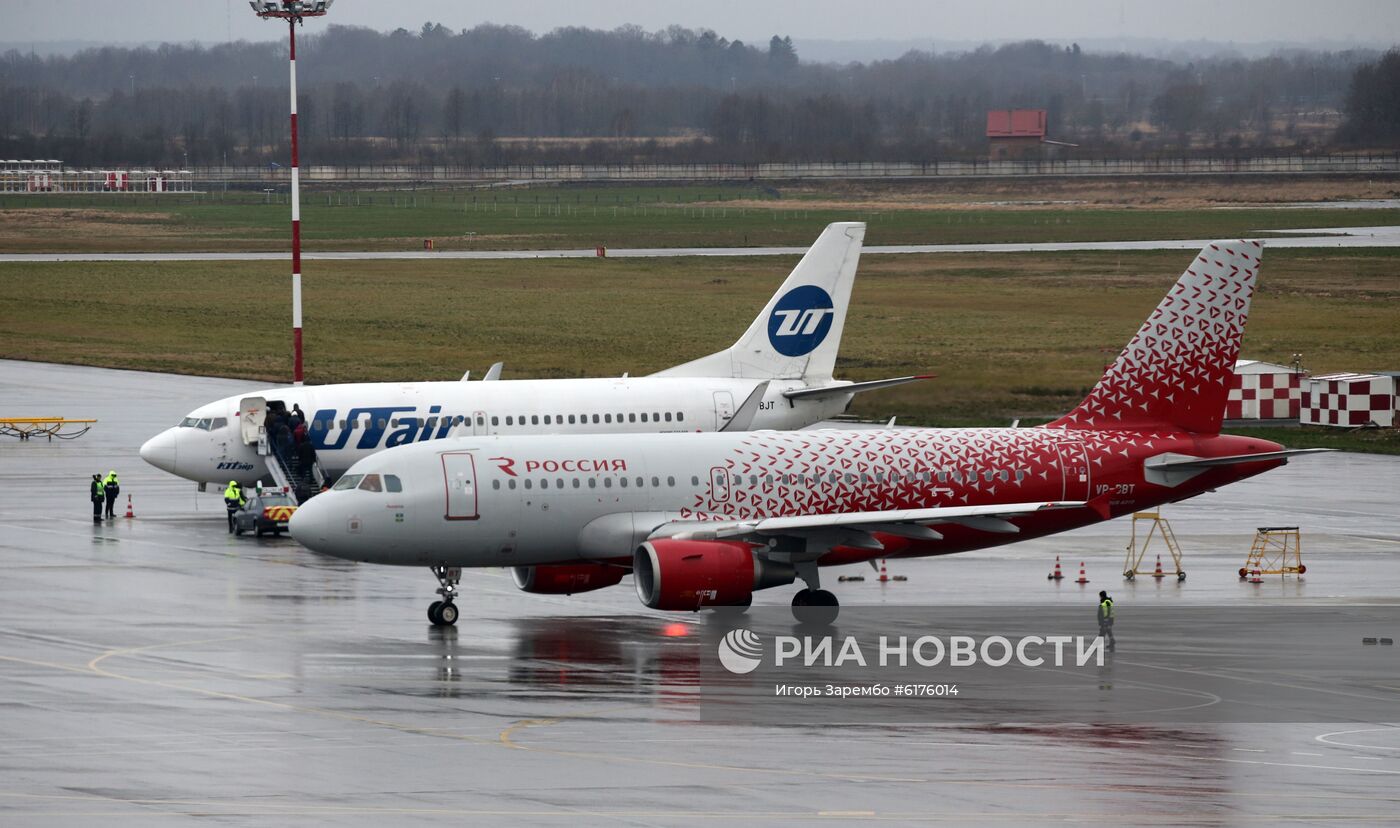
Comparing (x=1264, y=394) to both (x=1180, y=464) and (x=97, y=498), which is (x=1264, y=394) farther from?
(x=97, y=498)

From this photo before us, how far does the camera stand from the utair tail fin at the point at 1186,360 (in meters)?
43.5

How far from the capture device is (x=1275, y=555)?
4794 centimetres

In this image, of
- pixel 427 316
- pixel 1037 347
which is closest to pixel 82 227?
pixel 427 316

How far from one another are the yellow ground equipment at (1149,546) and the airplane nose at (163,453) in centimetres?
2776

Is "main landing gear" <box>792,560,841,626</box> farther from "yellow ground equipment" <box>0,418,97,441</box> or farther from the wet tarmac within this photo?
"yellow ground equipment" <box>0,418,97,441</box>

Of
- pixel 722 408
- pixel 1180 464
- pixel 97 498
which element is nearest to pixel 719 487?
pixel 1180 464

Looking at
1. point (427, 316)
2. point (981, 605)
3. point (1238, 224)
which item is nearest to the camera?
point (981, 605)

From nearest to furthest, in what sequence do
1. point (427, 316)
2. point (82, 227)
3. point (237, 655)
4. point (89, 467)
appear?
point (237, 655) < point (89, 467) < point (427, 316) < point (82, 227)

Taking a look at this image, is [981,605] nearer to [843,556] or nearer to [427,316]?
[843,556]

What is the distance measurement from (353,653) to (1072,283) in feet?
319

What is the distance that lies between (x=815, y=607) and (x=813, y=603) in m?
0.11

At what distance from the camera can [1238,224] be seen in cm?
17288

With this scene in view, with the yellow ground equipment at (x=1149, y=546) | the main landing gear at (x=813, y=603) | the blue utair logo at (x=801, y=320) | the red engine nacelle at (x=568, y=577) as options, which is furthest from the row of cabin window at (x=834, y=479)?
the blue utair logo at (x=801, y=320)
